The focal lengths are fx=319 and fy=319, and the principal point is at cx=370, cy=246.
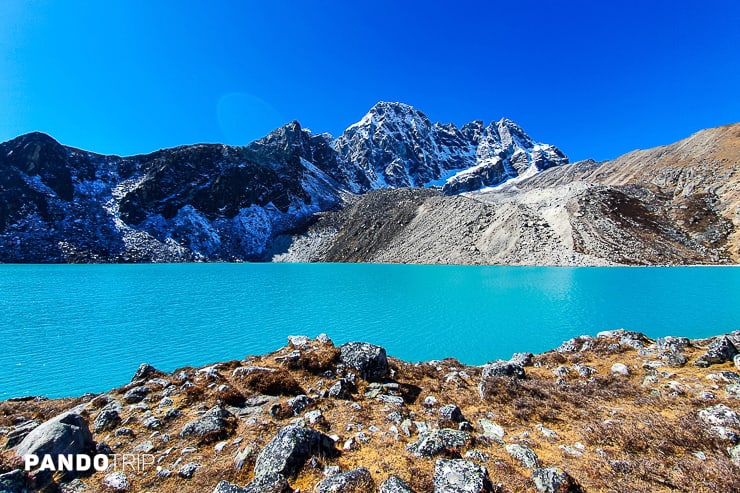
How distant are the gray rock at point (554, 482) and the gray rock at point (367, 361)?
21.1 ft

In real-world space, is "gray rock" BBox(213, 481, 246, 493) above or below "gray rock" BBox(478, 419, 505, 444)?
above

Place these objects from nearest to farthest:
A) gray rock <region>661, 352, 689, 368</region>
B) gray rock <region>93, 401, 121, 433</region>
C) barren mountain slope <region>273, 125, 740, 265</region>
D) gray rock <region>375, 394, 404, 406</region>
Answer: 1. gray rock <region>93, 401, 121, 433</region>
2. gray rock <region>375, 394, 404, 406</region>
3. gray rock <region>661, 352, 689, 368</region>
4. barren mountain slope <region>273, 125, 740, 265</region>

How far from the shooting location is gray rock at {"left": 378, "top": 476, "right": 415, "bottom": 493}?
16.4 ft

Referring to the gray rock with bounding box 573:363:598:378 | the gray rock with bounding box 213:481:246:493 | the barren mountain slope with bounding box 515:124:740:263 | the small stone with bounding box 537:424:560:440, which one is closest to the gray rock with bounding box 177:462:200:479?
the gray rock with bounding box 213:481:246:493

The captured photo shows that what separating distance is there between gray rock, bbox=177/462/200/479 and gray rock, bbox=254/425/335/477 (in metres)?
1.28

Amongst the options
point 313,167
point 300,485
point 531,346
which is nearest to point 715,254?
point 531,346

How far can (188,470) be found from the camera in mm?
6102

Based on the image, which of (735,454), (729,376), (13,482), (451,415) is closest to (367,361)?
(451,415)

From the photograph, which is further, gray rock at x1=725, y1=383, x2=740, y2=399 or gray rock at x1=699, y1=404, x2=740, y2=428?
gray rock at x1=725, y1=383, x2=740, y2=399

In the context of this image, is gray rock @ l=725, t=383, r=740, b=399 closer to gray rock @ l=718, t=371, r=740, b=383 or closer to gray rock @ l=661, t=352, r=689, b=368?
gray rock @ l=718, t=371, r=740, b=383

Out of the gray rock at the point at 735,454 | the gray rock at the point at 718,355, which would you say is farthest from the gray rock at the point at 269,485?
the gray rock at the point at 718,355

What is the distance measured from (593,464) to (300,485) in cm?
560

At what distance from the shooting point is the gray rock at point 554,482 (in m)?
5.09

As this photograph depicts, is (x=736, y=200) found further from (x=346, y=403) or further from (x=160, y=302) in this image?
(x=160, y=302)
